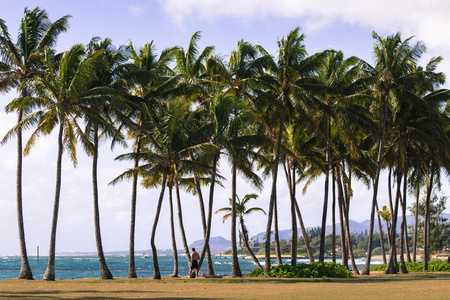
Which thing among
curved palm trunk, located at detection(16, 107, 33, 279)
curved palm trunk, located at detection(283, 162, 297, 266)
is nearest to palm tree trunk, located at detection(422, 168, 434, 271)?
curved palm trunk, located at detection(283, 162, 297, 266)

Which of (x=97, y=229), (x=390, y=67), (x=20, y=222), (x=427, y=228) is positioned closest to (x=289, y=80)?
(x=390, y=67)

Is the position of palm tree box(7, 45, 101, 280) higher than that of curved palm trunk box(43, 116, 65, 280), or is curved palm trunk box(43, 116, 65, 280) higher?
palm tree box(7, 45, 101, 280)

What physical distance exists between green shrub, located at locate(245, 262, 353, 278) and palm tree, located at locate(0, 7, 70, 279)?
11.8m

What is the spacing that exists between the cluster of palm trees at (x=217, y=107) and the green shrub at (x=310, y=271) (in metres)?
1.29

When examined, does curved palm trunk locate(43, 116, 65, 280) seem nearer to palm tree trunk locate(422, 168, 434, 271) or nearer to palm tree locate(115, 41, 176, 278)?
palm tree locate(115, 41, 176, 278)

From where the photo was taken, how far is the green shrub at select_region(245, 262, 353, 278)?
24.6 meters

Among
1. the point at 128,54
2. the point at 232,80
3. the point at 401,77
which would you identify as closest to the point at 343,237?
the point at 401,77

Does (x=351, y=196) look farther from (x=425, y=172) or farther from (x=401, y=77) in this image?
(x=401, y=77)

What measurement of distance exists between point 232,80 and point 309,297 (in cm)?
1493

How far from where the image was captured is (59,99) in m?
22.1

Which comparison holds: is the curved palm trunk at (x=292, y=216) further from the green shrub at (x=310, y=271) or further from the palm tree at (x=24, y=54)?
the palm tree at (x=24, y=54)

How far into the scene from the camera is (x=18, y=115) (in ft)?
80.9

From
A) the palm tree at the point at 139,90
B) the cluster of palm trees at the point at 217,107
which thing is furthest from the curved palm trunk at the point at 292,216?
the palm tree at the point at 139,90

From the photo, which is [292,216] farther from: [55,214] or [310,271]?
[55,214]
